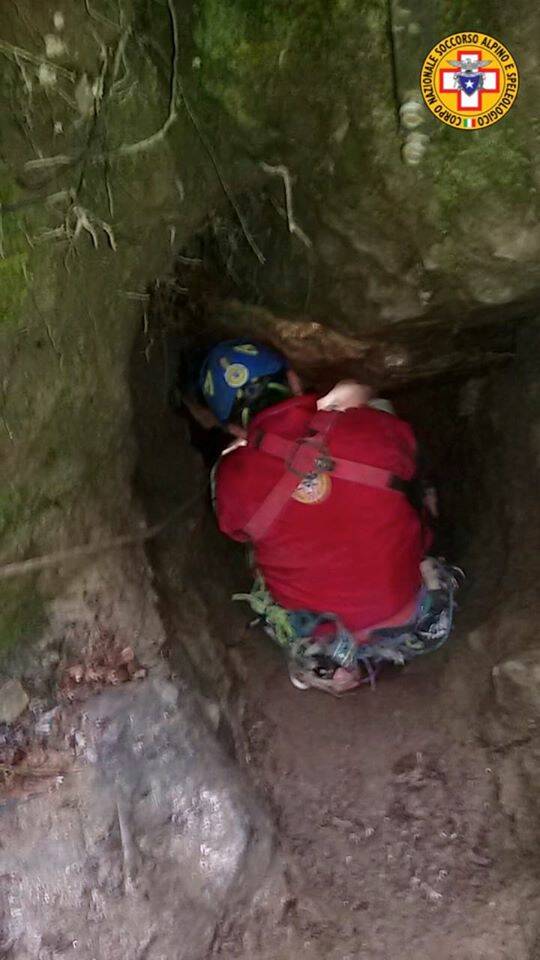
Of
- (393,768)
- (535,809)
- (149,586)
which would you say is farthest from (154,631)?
(535,809)

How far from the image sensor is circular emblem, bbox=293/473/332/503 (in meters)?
2.10

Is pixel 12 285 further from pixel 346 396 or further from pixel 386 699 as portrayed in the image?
pixel 386 699

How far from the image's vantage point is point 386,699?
2.65m

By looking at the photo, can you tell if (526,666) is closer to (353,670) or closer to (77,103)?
(353,670)

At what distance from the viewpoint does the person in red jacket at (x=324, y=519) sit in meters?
2.13

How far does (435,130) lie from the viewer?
171 centimetres

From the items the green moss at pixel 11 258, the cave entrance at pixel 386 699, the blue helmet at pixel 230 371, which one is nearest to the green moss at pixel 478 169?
the cave entrance at pixel 386 699

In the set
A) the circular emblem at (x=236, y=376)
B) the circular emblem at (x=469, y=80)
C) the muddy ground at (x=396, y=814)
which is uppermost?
the circular emblem at (x=469, y=80)

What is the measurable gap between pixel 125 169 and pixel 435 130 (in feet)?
2.22

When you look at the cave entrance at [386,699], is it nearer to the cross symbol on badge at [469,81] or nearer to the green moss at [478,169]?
the green moss at [478,169]

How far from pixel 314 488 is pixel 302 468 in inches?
2.4

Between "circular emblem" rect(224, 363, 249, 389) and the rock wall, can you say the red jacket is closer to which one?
"circular emblem" rect(224, 363, 249, 389)

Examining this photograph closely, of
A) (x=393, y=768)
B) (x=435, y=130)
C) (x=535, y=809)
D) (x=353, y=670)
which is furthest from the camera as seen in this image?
(x=353, y=670)

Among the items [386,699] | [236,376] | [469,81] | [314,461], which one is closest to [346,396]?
[236,376]
